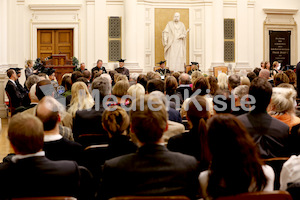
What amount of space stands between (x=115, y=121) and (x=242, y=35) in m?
13.6

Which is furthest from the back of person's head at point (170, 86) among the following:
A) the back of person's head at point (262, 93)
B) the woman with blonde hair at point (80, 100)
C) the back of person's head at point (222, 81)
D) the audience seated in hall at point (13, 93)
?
the audience seated in hall at point (13, 93)

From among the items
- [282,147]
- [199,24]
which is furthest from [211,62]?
[282,147]

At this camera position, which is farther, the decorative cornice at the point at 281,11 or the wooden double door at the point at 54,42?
the decorative cornice at the point at 281,11

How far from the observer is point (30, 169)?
2.40 metres

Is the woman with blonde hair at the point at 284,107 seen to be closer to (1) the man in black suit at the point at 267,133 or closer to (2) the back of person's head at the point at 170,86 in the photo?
(1) the man in black suit at the point at 267,133

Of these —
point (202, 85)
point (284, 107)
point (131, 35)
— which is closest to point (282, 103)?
point (284, 107)

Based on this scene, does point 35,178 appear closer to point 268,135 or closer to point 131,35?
point 268,135

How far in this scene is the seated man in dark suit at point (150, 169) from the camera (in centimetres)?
235

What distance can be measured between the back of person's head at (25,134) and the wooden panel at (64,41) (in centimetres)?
1334

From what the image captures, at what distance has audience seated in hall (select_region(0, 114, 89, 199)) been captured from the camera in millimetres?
2342

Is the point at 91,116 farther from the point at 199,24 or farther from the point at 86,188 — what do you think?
the point at 199,24

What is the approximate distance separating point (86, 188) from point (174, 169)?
702 millimetres

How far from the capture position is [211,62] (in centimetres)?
1585

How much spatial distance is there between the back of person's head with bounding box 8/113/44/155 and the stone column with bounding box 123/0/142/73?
40.7ft
